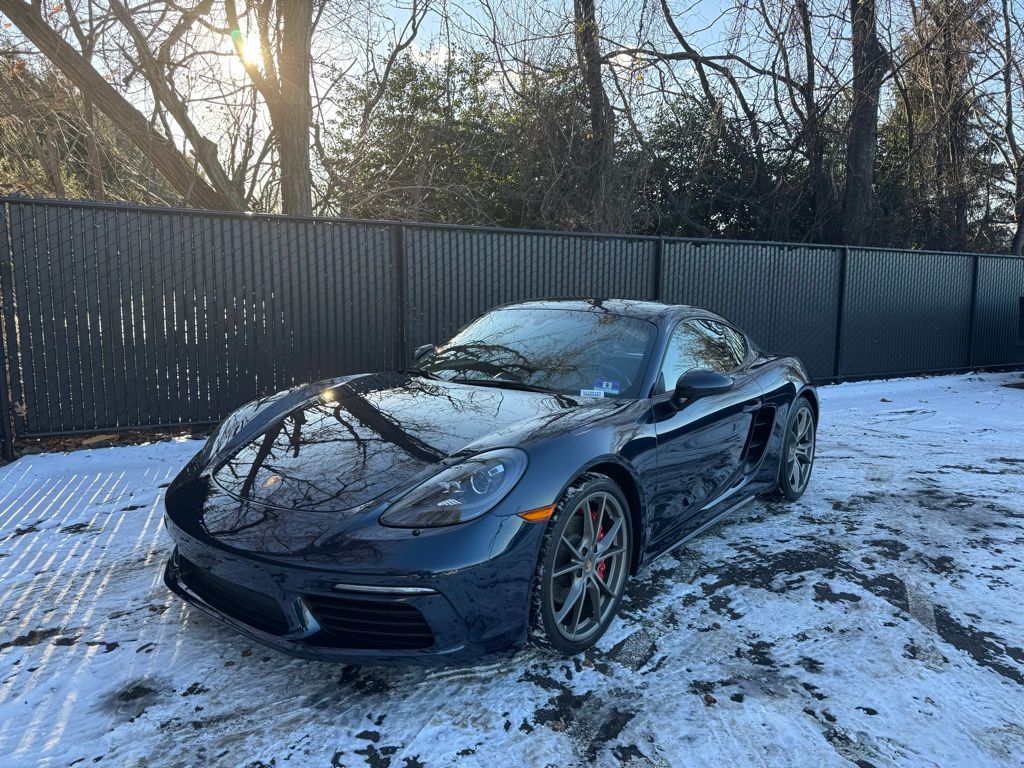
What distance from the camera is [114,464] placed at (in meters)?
5.55

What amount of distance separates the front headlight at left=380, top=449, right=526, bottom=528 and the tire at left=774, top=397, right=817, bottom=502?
262 centimetres

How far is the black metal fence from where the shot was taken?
5.66m

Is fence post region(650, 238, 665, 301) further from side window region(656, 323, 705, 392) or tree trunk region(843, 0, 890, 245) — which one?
tree trunk region(843, 0, 890, 245)

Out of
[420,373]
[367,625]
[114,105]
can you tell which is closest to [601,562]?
[367,625]

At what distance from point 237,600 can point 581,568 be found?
1261 millimetres

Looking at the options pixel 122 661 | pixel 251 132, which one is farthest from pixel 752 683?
pixel 251 132

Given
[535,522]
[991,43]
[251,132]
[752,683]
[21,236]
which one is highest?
[991,43]

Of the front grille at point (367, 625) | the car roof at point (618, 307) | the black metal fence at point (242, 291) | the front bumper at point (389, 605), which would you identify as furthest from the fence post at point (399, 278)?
the front grille at point (367, 625)

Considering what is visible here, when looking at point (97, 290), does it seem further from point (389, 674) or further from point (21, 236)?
point (389, 674)

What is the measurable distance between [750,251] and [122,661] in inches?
369

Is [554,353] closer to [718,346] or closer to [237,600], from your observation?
[718,346]

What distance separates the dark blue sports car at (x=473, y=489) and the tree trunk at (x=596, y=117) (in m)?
8.85

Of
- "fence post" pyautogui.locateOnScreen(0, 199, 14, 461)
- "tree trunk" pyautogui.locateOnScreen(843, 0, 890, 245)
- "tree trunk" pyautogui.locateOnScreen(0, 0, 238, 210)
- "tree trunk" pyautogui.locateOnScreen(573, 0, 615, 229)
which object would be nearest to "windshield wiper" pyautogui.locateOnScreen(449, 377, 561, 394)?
"fence post" pyautogui.locateOnScreen(0, 199, 14, 461)

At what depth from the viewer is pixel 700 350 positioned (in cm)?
399
